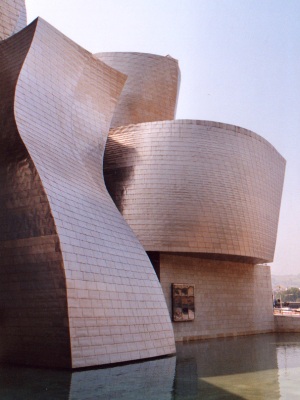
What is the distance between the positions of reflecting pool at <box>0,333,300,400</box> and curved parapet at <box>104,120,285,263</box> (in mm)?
6654

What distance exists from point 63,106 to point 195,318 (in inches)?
435

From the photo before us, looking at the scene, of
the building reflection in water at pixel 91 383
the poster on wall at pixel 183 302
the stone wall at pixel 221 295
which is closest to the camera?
the building reflection in water at pixel 91 383

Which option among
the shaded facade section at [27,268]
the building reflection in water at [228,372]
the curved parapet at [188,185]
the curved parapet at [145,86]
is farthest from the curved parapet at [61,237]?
the curved parapet at [145,86]

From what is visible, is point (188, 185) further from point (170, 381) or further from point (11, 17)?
point (170, 381)

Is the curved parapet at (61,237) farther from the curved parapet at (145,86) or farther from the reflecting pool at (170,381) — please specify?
the curved parapet at (145,86)

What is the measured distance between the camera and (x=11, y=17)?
16672mm

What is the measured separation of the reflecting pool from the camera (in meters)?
7.71

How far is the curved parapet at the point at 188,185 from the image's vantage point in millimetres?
18578

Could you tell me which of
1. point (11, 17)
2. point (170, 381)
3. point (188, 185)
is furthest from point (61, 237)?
point (11, 17)

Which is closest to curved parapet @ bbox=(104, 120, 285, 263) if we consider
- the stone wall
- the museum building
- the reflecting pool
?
the museum building

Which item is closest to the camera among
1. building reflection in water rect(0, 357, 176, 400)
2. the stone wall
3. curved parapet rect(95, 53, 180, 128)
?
building reflection in water rect(0, 357, 176, 400)

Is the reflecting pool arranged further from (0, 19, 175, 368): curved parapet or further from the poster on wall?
the poster on wall

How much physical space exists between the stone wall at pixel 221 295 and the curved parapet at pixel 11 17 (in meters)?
10.6

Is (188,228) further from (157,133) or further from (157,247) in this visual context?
(157,133)
